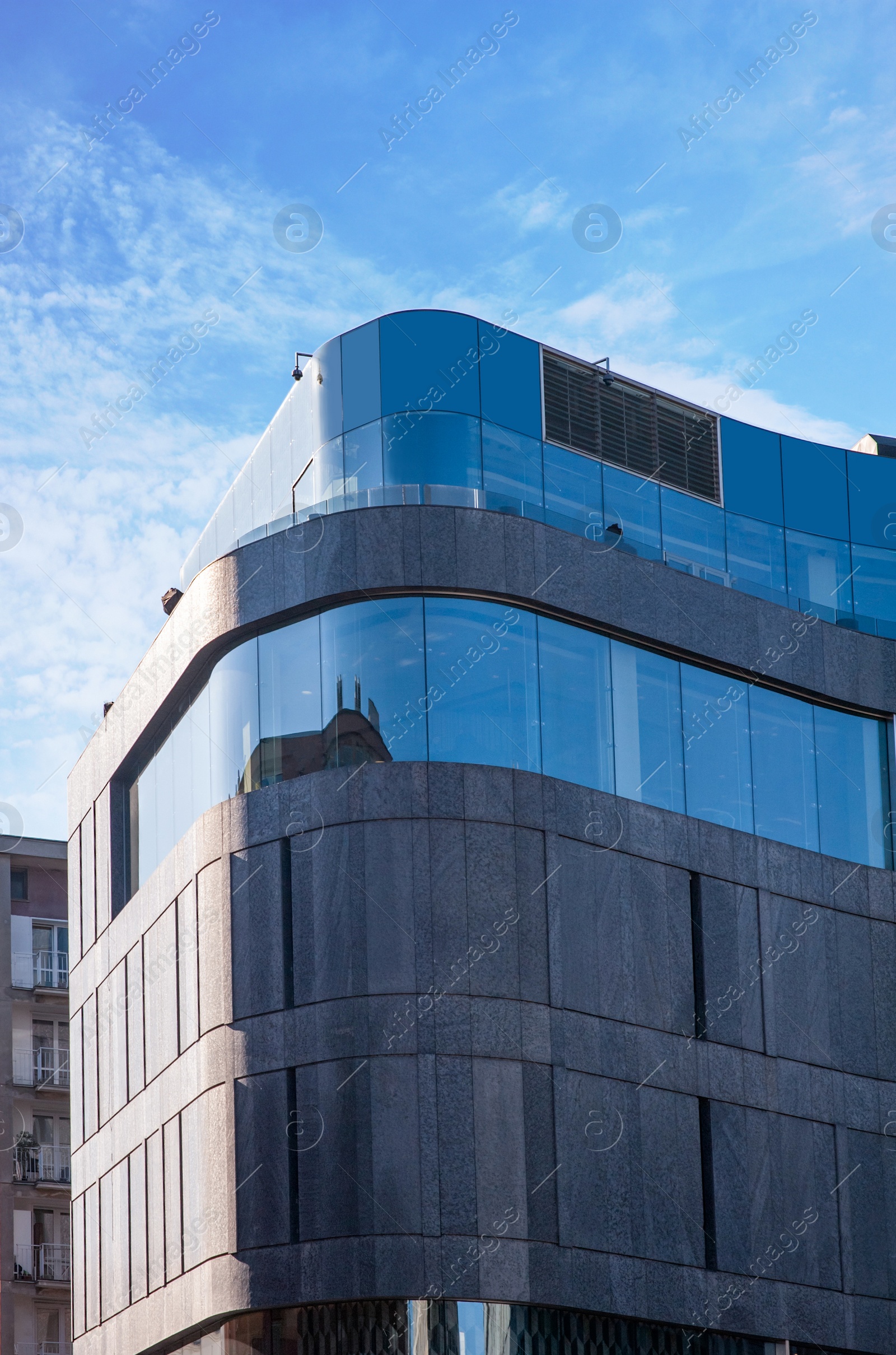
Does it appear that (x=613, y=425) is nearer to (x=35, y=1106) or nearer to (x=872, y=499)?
(x=872, y=499)

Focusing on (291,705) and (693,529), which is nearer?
(291,705)

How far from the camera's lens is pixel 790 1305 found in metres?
34.6

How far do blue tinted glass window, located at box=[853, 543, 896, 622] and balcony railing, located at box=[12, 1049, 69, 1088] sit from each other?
3570 cm

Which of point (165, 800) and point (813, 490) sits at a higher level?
point (813, 490)

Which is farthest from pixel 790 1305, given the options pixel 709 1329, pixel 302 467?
pixel 302 467

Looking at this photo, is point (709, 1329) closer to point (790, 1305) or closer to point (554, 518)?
point (790, 1305)

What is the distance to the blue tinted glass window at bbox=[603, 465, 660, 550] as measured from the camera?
37.8 meters

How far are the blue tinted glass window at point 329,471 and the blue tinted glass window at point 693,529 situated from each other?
6.98 m

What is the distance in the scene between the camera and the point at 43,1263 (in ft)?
203

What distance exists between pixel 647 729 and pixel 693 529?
16.3ft

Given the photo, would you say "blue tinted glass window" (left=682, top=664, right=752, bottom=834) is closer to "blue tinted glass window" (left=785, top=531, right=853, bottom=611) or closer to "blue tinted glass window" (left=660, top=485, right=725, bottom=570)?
"blue tinted glass window" (left=660, top=485, right=725, bottom=570)

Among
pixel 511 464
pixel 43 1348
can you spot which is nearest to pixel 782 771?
pixel 511 464

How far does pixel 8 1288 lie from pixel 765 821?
35281mm

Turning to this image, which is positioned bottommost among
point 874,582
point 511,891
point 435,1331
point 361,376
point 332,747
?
point 435,1331
